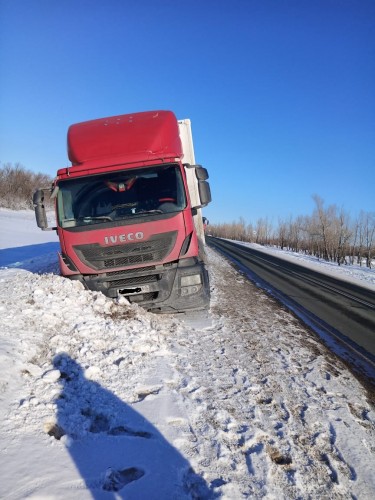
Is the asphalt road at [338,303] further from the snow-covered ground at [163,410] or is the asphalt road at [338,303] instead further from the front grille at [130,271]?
the front grille at [130,271]

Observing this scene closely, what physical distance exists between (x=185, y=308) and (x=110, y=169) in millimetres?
2675

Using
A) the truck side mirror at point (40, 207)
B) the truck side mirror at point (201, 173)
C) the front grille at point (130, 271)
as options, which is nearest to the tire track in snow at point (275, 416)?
the front grille at point (130, 271)

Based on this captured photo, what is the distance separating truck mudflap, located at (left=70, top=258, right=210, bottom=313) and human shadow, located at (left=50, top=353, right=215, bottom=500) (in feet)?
7.13

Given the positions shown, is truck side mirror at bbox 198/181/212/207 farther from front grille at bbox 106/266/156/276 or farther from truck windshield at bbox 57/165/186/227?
front grille at bbox 106/266/156/276

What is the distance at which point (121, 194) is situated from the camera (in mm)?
5305

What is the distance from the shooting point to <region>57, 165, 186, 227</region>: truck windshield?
5164 mm

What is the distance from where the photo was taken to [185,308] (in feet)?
16.6

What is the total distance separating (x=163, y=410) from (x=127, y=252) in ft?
8.91

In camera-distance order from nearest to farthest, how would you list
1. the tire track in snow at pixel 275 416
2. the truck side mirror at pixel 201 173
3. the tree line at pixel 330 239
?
the tire track in snow at pixel 275 416, the truck side mirror at pixel 201 173, the tree line at pixel 330 239

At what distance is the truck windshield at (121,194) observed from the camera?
5164 millimetres

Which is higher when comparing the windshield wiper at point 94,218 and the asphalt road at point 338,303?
the windshield wiper at point 94,218

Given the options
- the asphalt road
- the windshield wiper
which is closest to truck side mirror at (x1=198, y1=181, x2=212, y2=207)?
the windshield wiper

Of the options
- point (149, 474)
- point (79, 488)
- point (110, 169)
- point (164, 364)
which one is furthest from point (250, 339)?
point (110, 169)

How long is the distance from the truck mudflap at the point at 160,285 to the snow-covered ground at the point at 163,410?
28cm
